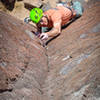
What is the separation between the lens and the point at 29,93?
210cm

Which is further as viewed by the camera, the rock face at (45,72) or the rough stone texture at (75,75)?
the rock face at (45,72)

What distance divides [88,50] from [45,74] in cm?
92

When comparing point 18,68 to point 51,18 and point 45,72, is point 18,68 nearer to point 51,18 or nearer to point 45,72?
point 45,72

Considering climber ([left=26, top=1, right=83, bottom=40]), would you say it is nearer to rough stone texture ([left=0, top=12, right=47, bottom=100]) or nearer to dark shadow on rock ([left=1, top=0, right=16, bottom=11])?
rough stone texture ([left=0, top=12, right=47, bottom=100])

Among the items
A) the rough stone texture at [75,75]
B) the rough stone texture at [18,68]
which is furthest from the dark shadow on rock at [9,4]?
the rough stone texture at [75,75]

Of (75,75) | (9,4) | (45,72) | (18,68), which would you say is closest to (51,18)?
(45,72)

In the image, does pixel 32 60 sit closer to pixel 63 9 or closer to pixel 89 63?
pixel 89 63

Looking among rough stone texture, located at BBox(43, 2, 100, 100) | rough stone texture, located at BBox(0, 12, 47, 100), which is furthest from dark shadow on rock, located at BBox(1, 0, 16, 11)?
rough stone texture, located at BBox(43, 2, 100, 100)


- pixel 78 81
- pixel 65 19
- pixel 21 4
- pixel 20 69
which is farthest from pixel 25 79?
pixel 21 4

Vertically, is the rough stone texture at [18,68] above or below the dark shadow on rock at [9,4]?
above

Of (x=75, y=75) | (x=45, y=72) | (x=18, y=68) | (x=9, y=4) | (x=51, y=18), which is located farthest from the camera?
(x=9, y=4)

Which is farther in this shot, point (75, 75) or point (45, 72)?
point (45, 72)

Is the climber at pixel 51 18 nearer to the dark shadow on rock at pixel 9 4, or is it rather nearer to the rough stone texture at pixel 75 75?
the rough stone texture at pixel 75 75

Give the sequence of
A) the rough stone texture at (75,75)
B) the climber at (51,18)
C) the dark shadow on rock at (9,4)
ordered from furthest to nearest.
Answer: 1. the dark shadow on rock at (9,4)
2. the climber at (51,18)
3. the rough stone texture at (75,75)
